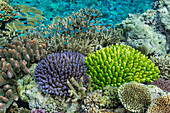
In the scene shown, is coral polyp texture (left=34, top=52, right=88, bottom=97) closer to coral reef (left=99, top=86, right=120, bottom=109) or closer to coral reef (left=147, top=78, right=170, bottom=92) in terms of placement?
coral reef (left=99, top=86, right=120, bottom=109)

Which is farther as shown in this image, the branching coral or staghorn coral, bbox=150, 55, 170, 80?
staghorn coral, bbox=150, 55, 170, 80

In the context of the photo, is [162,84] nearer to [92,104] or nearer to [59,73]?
[92,104]

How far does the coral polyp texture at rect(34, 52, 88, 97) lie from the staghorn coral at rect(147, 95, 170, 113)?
1.55 m

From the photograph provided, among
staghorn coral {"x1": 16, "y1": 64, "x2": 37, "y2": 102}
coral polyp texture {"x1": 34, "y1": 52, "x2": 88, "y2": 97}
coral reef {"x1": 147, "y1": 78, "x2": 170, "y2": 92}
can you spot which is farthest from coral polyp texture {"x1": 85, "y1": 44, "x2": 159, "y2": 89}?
staghorn coral {"x1": 16, "y1": 64, "x2": 37, "y2": 102}

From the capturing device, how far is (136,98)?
2291 millimetres

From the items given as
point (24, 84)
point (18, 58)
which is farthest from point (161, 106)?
point (18, 58)

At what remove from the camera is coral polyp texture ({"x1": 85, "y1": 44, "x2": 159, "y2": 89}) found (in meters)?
3.17

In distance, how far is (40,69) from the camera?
3383 mm

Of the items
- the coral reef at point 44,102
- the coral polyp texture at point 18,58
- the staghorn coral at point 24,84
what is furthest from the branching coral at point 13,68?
the coral reef at point 44,102

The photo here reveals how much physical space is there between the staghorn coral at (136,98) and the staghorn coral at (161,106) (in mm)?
169

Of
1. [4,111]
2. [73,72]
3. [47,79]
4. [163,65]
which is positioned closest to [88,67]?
→ [73,72]

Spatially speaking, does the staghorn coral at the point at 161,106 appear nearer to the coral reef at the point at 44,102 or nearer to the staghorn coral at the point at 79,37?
the coral reef at the point at 44,102

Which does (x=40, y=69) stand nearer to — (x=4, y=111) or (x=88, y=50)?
(x=4, y=111)

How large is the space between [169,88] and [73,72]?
2.81m
